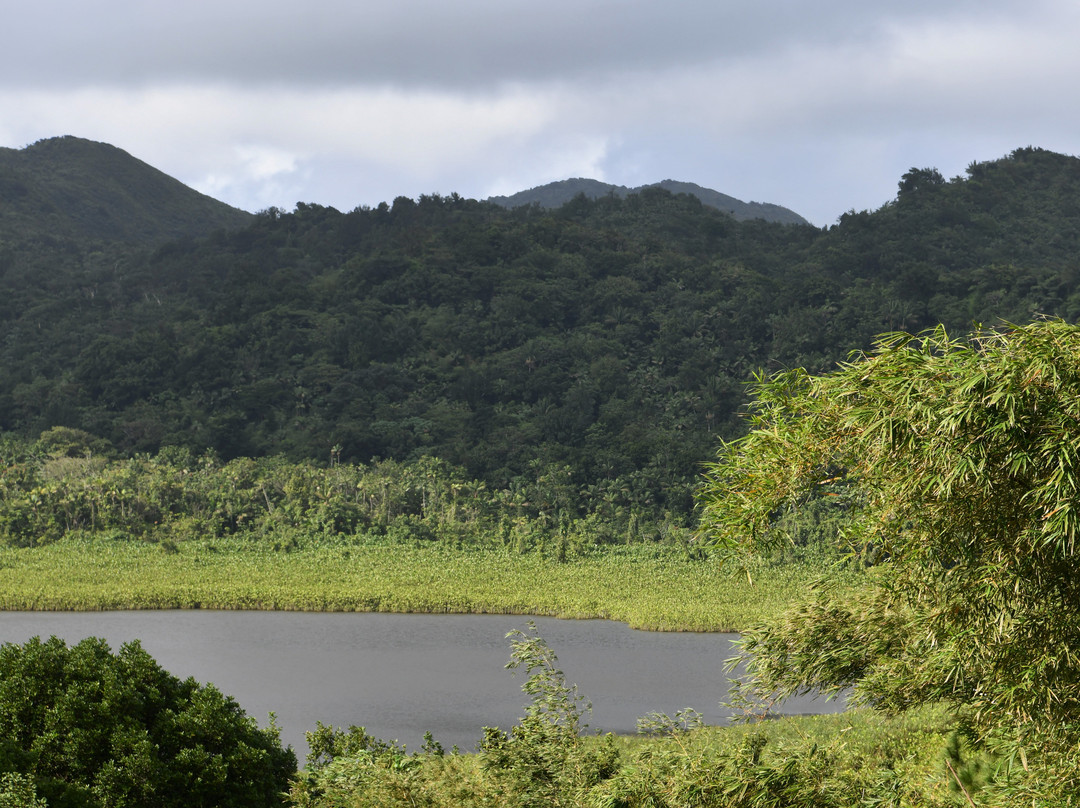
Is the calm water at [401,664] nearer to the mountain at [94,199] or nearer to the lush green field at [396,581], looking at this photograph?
the lush green field at [396,581]

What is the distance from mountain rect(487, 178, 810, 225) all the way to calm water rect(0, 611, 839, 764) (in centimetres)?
12514

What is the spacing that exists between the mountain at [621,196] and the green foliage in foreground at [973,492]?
142959 millimetres

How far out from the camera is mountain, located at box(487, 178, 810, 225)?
493 ft

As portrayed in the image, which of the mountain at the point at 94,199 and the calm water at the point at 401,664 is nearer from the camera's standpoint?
the calm water at the point at 401,664

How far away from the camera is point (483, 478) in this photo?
49125mm

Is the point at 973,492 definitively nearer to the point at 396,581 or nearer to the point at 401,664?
the point at 401,664

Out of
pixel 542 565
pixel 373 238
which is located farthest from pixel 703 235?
pixel 542 565

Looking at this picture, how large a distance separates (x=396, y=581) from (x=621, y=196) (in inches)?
4840

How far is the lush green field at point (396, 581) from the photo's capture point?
95.4 ft

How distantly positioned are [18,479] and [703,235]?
48.9 m

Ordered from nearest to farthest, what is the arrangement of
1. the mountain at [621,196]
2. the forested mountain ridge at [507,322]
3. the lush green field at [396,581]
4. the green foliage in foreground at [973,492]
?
the green foliage in foreground at [973,492] → the lush green field at [396,581] → the forested mountain ridge at [507,322] → the mountain at [621,196]

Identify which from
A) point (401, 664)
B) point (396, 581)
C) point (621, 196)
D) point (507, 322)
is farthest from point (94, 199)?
point (401, 664)

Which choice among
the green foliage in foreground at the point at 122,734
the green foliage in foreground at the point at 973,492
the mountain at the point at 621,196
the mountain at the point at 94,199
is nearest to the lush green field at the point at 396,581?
the green foliage in foreground at the point at 122,734

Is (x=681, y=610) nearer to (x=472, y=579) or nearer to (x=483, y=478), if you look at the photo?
(x=472, y=579)
